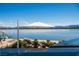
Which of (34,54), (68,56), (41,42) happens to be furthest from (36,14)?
(68,56)

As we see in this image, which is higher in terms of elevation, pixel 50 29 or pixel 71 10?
pixel 71 10

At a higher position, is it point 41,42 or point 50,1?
point 50,1

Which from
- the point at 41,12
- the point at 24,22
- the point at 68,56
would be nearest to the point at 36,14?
the point at 41,12

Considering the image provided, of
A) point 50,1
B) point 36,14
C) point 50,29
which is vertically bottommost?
point 50,29

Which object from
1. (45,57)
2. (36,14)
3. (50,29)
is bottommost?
(45,57)

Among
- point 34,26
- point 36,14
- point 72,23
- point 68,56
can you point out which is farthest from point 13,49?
point 72,23

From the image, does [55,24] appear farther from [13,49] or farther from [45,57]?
[13,49]

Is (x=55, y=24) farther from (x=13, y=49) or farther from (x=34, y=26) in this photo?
(x=13, y=49)
